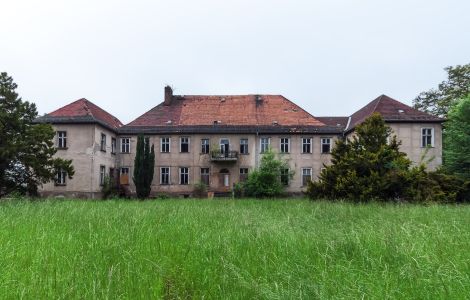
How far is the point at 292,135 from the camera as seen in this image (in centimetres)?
3741

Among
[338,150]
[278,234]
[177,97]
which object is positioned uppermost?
[177,97]

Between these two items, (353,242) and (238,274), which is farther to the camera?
(353,242)

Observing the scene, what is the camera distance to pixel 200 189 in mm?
36125

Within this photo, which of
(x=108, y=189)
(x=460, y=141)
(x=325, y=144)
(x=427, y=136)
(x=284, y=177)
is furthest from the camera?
(x=325, y=144)

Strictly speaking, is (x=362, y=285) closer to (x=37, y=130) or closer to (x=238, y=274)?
(x=238, y=274)

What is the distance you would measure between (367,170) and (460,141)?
14.4 m

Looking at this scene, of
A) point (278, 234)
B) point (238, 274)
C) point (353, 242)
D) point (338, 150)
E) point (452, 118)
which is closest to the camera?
point (238, 274)

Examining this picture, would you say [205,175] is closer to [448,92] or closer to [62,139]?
[62,139]

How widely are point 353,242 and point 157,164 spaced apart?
3339 cm

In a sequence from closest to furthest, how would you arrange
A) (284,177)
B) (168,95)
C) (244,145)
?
(284,177)
(244,145)
(168,95)

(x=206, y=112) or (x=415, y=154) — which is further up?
(x=206, y=112)

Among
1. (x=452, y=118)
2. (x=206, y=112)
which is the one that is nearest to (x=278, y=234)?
(x=452, y=118)

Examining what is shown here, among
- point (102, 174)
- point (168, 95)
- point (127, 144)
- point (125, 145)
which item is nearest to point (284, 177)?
point (168, 95)

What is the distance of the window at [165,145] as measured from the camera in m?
37.6
